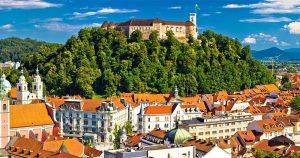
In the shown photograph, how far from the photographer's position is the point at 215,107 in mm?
74688

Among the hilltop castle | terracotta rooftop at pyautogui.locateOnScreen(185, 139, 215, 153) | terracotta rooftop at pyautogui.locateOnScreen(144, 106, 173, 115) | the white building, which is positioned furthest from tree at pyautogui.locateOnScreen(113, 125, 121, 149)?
the hilltop castle

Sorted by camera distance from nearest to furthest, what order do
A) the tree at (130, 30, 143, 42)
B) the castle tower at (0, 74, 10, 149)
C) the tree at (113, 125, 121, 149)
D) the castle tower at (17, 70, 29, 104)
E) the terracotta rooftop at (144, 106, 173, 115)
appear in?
the castle tower at (0, 74, 10, 149) → the tree at (113, 125, 121, 149) → the terracotta rooftop at (144, 106, 173, 115) → the castle tower at (17, 70, 29, 104) → the tree at (130, 30, 143, 42)

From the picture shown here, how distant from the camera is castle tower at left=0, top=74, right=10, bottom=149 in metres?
46.2

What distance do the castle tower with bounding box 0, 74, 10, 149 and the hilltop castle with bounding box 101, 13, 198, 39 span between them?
51.8 meters

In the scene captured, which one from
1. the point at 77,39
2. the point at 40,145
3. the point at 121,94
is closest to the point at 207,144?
the point at 40,145

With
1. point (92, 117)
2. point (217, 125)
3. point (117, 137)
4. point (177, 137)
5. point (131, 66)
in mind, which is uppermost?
point (131, 66)

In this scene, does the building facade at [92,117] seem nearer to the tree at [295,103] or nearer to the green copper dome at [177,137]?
the green copper dome at [177,137]

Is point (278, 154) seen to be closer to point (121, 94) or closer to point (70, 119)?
point (70, 119)

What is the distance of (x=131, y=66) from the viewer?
3428 inches

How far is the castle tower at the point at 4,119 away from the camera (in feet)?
152

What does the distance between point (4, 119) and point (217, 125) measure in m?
25.5

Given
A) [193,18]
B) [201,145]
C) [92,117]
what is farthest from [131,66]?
[201,145]

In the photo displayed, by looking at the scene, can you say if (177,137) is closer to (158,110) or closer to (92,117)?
(92,117)

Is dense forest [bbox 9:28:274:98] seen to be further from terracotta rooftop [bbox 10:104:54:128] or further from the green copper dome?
the green copper dome
